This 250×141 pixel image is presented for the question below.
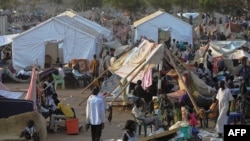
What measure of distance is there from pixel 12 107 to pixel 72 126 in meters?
1.56

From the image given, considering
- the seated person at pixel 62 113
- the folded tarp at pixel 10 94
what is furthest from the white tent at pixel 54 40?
the seated person at pixel 62 113

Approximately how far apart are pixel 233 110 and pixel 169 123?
1591 mm

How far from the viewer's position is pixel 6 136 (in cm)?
1216

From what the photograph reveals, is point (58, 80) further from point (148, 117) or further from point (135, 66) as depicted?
point (148, 117)

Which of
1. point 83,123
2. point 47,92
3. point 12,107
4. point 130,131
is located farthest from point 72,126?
point 130,131

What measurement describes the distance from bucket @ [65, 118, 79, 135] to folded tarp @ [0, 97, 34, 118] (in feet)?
3.63

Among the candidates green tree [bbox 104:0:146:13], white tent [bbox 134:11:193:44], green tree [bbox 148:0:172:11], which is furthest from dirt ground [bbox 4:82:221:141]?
green tree [bbox 148:0:172:11]

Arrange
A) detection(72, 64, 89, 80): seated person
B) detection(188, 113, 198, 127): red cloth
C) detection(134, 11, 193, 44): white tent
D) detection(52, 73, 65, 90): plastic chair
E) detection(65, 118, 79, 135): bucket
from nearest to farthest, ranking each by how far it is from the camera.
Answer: detection(188, 113, 198, 127): red cloth < detection(65, 118, 79, 135): bucket < detection(52, 73, 65, 90): plastic chair < detection(72, 64, 89, 80): seated person < detection(134, 11, 193, 44): white tent

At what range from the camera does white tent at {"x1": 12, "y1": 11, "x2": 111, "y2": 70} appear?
25281 millimetres

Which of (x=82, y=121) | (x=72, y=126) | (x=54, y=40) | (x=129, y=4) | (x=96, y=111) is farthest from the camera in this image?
(x=129, y=4)

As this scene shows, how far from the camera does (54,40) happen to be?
84.1 feet

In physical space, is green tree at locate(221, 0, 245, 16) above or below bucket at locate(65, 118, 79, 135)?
above

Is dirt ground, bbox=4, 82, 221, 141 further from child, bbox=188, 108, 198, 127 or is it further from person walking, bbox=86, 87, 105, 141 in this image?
person walking, bbox=86, 87, 105, 141

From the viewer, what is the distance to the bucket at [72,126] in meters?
13.7
